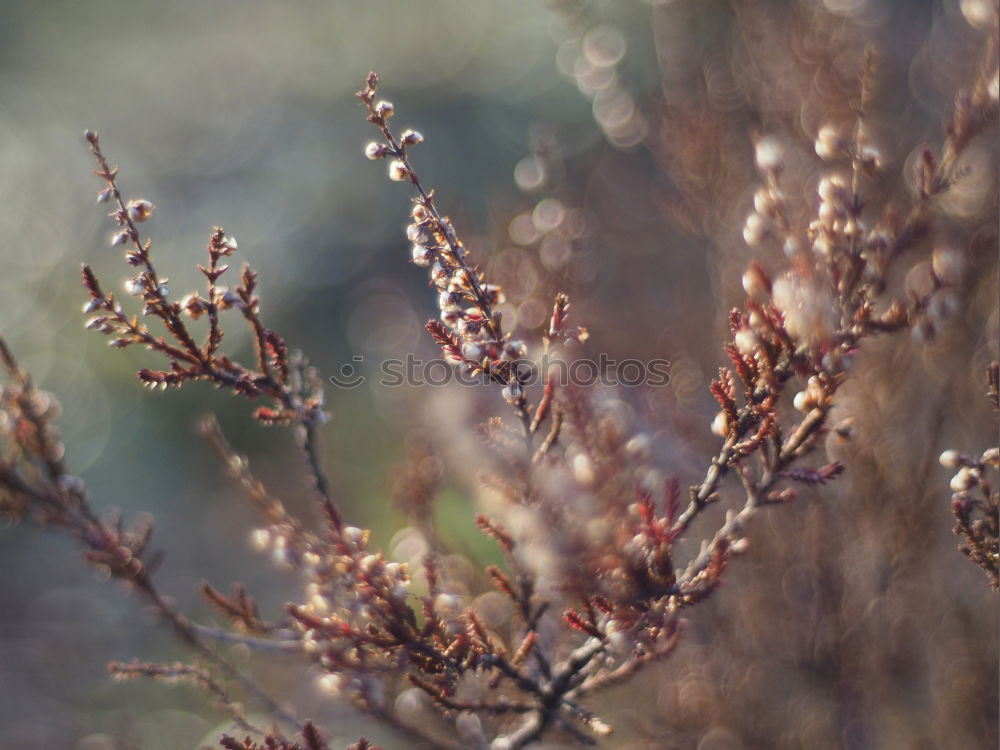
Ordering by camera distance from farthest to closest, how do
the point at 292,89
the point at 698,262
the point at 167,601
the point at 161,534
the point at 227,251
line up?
the point at 292,89, the point at 161,534, the point at 698,262, the point at 167,601, the point at 227,251

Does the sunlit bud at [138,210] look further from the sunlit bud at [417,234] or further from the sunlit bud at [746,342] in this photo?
the sunlit bud at [746,342]

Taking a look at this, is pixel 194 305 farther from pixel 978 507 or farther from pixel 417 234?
pixel 978 507

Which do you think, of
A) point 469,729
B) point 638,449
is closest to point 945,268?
point 638,449

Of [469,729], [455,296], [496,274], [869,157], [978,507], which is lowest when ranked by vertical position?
[469,729]

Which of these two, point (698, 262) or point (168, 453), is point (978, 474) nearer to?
point (698, 262)

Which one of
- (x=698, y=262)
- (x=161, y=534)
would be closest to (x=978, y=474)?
(x=698, y=262)

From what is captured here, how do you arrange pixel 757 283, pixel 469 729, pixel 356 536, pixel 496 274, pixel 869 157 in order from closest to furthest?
pixel 757 283 → pixel 869 157 → pixel 356 536 → pixel 469 729 → pixel 496 274

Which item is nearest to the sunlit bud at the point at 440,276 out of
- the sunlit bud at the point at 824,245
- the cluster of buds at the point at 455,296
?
the cluster of buds at the point at 455,296

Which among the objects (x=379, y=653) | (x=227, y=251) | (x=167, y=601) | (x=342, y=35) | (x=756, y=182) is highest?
(x=342, y=35)
